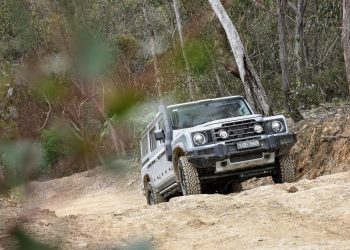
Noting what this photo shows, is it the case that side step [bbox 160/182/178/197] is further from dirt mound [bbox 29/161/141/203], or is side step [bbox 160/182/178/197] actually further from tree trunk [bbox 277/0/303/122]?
dirt mound [bbox 29/161/141/203]

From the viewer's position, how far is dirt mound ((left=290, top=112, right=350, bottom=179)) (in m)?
9.51

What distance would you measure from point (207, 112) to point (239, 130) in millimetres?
794

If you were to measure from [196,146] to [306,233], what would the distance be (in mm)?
2759

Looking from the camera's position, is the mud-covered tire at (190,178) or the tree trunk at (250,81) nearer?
the mud-covered tire at (190,178)

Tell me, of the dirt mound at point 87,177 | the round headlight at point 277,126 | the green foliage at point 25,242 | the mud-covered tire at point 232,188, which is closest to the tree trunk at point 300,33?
the mud-covered tire at point 232,188

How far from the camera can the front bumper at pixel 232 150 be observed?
→ 7.73 m

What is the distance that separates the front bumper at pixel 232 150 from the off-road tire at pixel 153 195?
1.97 meters

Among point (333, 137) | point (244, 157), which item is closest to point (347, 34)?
point (333, 137)

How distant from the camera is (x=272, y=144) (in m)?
7.90

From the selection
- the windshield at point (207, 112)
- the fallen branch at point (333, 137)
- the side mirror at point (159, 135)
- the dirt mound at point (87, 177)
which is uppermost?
the windshield at point (207, 112)

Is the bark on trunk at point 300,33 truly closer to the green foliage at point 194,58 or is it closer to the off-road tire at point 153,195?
the off-road tire at point 153,195

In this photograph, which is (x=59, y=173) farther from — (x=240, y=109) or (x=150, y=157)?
(x=150, y=157)

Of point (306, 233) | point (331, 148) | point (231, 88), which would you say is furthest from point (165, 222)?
point (231, 88)

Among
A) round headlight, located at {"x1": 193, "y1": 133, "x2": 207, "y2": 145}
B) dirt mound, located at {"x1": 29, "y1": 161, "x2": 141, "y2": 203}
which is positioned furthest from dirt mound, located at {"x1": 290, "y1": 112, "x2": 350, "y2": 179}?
dirt mound, located at {"x1": 29, "y1": 161, "x2": 141, "y2": 203}
